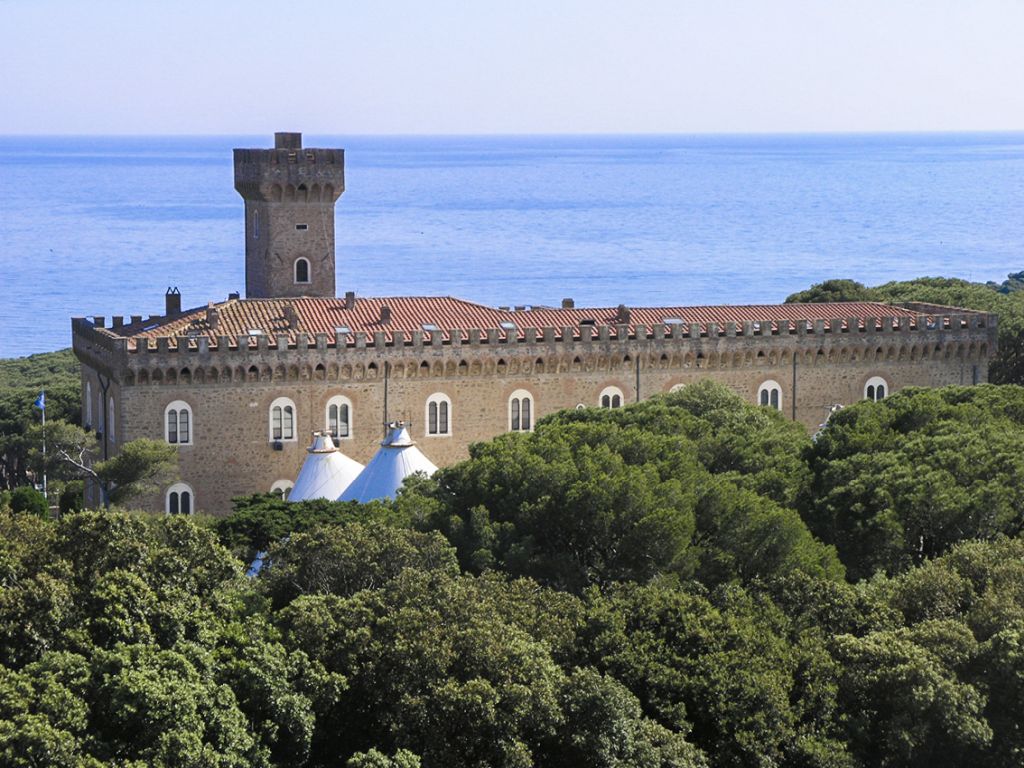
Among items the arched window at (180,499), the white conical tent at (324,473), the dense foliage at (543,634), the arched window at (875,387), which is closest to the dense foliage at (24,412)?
the arched window at (180,499)

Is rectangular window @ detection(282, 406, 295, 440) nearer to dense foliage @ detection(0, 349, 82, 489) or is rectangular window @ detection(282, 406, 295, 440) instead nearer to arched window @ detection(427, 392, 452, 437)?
arched window @ detection(427, 392, 452, 437)

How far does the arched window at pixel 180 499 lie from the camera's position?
2080 inches

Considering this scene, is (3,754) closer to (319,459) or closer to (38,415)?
(319,459)

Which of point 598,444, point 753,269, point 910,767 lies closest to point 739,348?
point 598,444

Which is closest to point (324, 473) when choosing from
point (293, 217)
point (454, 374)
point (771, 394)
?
point (454, 374)

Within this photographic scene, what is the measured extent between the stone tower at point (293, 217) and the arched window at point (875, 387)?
15.3m

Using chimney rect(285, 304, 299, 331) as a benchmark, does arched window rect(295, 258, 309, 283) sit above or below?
above

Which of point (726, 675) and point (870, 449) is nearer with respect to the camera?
point (726, 675)

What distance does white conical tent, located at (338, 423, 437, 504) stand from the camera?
4641 cm

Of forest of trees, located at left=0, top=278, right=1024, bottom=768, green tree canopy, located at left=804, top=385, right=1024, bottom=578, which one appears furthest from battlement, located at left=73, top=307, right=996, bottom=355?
forest of trees, located at left=0, top=278, right=1024, bottom=768

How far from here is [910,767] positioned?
29906mm

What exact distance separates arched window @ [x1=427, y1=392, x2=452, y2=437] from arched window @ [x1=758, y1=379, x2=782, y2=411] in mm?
8971

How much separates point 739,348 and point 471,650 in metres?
30.7

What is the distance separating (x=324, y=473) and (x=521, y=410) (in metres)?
8.92
